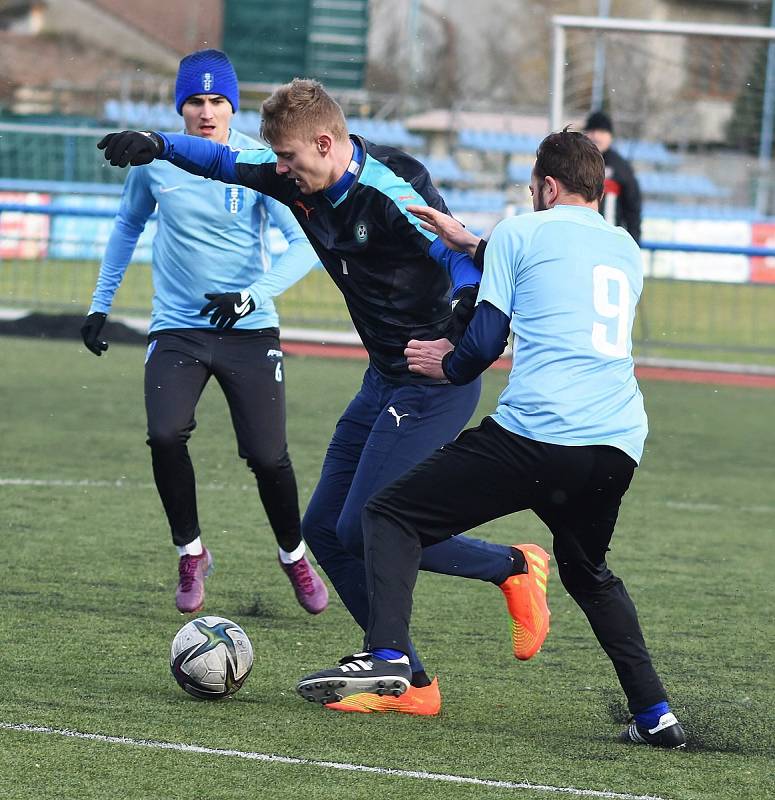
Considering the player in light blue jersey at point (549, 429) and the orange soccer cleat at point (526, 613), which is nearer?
the player in light blue jersey at point (549, 429)

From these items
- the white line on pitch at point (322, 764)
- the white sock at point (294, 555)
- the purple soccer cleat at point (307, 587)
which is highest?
the white sock at point (294, 555)

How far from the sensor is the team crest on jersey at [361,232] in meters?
4.82

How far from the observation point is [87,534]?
7516mm

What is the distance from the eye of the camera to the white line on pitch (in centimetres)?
403

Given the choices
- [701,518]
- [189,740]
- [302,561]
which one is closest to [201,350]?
[302,561]

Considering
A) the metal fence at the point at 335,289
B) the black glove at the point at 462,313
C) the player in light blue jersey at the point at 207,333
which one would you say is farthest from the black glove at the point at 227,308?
the metal fence at the point at 335,289

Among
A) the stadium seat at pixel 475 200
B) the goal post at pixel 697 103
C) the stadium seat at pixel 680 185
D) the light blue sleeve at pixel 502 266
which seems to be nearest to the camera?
the light blue sleeve at pixel 502 266

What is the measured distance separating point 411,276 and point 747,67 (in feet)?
72.1

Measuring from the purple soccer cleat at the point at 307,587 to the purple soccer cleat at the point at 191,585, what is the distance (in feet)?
1.11

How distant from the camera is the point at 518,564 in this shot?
511cm

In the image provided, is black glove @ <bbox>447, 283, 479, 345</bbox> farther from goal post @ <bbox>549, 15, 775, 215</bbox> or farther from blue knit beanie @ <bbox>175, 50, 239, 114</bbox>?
goal post @ <bbox>549, 15, 775, 215</bbox>

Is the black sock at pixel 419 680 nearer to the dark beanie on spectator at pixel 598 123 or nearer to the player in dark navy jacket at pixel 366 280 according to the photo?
the player in dark navy jacket at pixel 366 280

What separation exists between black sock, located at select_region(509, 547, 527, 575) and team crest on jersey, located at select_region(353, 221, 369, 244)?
1190 mm

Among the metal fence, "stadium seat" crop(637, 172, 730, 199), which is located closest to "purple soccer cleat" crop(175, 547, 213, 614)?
the metal fence
